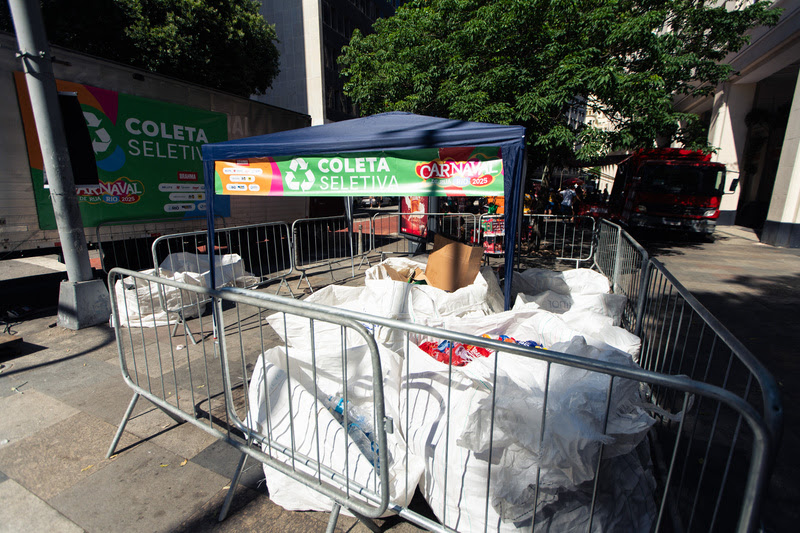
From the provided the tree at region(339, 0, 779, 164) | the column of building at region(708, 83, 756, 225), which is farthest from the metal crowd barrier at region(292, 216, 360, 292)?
the column of building at region(708, 83, 756, 225)

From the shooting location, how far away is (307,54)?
26.0m

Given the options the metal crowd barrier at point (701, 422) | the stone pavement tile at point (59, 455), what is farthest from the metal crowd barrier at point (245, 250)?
the metal crowd barrier at point (701, 422)

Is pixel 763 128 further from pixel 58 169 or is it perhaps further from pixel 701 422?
pixel 58 169

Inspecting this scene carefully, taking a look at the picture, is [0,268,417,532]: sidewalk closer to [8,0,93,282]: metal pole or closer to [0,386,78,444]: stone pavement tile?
[0,386,78,444]: stone pavement tile

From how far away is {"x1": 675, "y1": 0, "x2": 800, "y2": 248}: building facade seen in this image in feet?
35.3

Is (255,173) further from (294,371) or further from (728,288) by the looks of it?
(728,288)

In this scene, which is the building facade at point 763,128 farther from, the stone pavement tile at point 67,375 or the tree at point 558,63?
the stone pavement tile at point 67,375

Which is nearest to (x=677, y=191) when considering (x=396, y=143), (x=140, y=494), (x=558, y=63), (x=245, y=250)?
(x=558, y=63)

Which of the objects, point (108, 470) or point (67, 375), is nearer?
point (108, 470)

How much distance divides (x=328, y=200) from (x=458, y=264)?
8744mm

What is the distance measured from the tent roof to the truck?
1076 cm

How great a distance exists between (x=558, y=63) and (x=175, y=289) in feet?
25.1

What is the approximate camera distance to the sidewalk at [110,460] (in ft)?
7.18

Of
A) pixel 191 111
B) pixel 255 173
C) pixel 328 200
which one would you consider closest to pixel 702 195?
pixel 328 200
